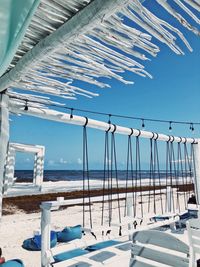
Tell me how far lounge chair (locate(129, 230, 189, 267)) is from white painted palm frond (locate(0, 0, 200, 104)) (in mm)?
1343

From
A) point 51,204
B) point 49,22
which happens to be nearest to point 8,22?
point 49,22

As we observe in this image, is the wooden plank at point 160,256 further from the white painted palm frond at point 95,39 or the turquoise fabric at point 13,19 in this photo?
the turquoise fabric at point 13,19

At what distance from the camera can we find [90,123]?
3.51 meters

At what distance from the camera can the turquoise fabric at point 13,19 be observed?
748mm

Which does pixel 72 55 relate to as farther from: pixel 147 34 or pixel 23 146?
pixel 23 146

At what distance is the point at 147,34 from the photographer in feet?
4.58

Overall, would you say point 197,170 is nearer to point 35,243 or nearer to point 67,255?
point 67,255

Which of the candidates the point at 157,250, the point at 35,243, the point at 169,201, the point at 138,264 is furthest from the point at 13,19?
the point at 169,201

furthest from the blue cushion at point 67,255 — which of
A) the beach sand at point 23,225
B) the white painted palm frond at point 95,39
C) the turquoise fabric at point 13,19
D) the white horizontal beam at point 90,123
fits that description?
the turquoise fabric at point 13,19

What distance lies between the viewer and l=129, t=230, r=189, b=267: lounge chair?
204cm

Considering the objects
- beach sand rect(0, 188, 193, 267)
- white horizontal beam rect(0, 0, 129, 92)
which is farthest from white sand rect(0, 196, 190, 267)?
white horizontal beam rect(0, 0, 129, 92)

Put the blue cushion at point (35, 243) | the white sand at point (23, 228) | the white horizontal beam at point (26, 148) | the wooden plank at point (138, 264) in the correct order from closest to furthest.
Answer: the wooden plank at point (138, 264) < the white sand at point (23, 228) < the blue cushion at point (35, 243) < the white horizontal beam at point (26, 148)

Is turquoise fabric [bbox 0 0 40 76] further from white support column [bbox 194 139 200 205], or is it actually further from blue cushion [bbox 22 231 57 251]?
white support column [bbox 194 139 200 205]

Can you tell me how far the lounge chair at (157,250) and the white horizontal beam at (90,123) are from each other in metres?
1.59
